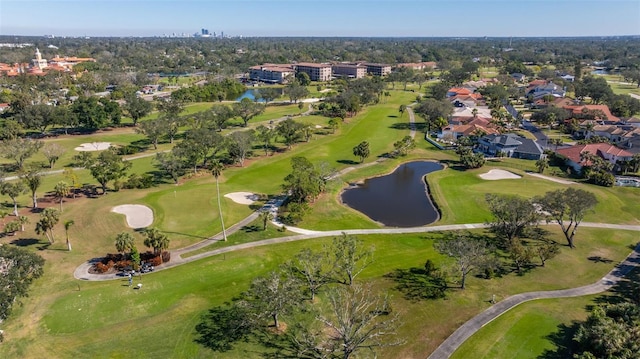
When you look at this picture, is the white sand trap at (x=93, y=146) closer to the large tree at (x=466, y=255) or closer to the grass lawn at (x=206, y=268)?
the grass lawn at (x=206, y=268)

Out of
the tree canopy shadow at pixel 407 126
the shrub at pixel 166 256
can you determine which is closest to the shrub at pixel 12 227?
the shrub at pixel 166 256

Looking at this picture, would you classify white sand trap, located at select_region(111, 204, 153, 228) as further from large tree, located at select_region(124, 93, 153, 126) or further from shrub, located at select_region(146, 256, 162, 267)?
large tree, located at select_region(124, 93, 153, 126)

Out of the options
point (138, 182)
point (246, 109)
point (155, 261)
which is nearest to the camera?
point (155, 261)

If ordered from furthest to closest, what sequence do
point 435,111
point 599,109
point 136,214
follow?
point 599,109 < point 435,111 < point 136,214

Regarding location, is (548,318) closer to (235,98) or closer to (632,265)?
(632,265)

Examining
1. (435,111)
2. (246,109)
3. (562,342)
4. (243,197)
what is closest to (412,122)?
(435,111)

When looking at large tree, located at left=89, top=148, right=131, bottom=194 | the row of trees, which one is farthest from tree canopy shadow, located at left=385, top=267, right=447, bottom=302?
large tree, located at left=89, top=148, right=131, bottom=194

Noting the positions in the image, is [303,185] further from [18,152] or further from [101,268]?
[18,152]
